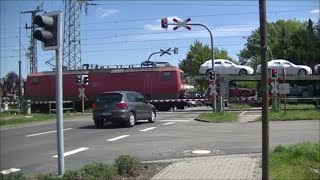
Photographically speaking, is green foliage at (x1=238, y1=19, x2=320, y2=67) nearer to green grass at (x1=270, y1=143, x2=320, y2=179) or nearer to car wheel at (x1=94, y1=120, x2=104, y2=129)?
car wheel at (x1=94, y1=120, x2=104, y2=129)

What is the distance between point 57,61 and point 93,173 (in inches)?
76.2

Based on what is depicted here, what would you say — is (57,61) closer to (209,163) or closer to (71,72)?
(209,163)

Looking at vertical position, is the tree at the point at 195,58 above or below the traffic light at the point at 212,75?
above

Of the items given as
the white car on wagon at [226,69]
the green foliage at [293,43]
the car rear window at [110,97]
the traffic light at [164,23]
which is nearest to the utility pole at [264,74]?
the car rear window at [110,97]

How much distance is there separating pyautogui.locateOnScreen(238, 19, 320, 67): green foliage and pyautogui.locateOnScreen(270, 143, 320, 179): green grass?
41.1m

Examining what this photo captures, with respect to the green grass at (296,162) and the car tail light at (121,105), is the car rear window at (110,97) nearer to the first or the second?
the car tail light at (121,105)

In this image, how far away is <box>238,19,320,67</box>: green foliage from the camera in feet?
210

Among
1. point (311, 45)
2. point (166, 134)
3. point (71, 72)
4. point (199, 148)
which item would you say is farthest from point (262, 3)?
point (311, 45)

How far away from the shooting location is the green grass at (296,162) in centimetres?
872

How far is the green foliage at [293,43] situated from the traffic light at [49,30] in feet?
147

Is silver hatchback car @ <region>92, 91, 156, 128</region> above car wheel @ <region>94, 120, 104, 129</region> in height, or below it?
above

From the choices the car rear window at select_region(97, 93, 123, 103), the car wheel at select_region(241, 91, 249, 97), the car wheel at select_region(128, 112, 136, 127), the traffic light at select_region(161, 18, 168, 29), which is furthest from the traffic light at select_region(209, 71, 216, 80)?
the car wheel at select_region(241, 91, 249, 97)

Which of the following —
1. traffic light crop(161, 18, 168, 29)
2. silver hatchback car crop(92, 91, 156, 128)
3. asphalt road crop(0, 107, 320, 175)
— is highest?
traffic light crop(161, 18, 168, 29)

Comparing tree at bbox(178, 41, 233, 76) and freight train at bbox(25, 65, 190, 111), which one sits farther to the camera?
tree at bbox(178, 41, 233, 76)
